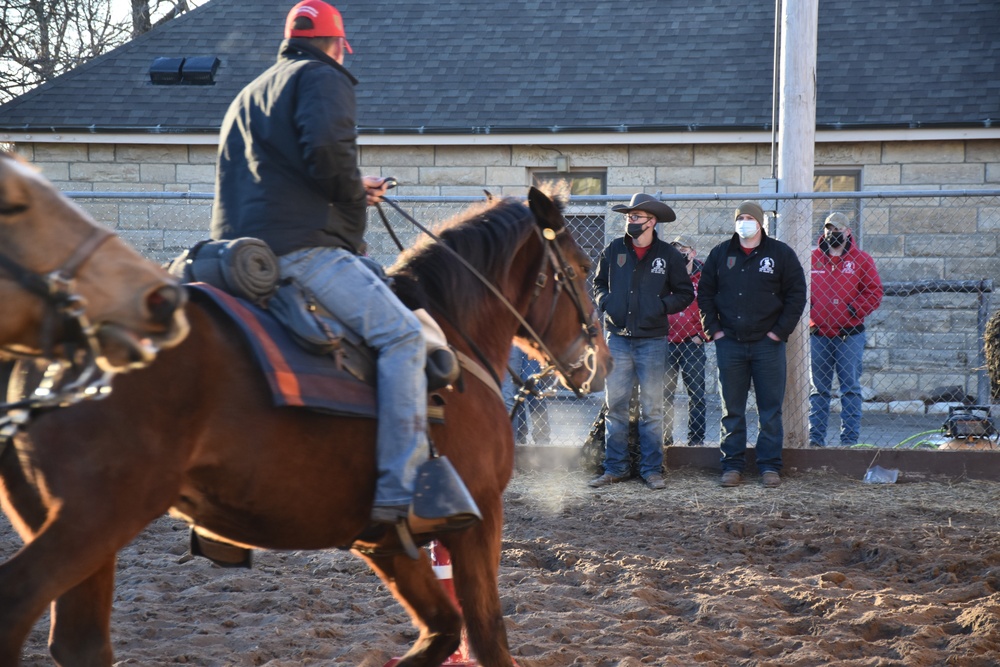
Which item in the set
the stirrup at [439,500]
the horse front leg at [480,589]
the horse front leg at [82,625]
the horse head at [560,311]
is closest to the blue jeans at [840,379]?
the horse head at [560,311]

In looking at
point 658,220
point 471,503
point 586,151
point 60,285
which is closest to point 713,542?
point 658,220

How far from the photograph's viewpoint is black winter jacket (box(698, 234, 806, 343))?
9.15m

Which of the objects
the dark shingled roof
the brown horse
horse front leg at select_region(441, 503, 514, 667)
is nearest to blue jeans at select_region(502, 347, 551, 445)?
the dark shingled roof

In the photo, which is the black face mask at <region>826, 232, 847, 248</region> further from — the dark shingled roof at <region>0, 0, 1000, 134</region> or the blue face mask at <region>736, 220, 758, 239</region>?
the dark shingled roof at <region>0, 0, 1000, 134</region>

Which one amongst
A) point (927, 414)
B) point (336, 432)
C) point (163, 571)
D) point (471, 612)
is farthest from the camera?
point (927, 414)

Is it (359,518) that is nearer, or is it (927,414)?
(359,518)

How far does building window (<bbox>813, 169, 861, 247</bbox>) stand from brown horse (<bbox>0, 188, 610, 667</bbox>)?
9.49 m

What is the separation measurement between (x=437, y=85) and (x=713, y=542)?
9.61 m

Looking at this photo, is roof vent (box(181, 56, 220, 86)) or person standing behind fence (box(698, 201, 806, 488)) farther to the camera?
roof vent (box(181, 56, 220, 86))

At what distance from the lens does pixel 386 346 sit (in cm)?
367

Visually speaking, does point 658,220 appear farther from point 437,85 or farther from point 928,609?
point 437,85

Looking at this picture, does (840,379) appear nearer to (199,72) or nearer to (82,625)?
(82,625)

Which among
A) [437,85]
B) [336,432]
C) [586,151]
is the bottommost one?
[336,432]

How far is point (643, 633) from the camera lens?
208 inches
